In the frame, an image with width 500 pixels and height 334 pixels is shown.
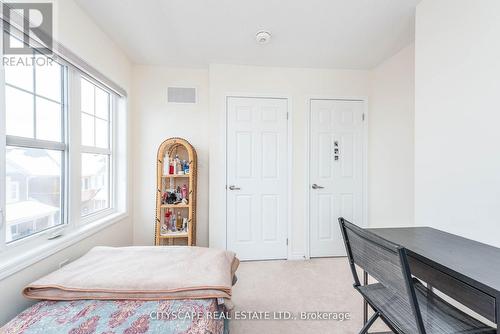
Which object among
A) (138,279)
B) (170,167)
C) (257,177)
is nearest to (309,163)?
(257,177)

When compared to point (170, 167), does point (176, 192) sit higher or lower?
lower

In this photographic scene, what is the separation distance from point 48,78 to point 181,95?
1456mm

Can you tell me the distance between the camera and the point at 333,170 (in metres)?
2.98

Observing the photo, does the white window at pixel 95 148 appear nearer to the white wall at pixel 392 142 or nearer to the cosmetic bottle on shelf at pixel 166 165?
the cosmetic bottle on shelf at pixel 166 165

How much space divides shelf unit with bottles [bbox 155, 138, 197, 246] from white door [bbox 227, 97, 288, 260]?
45cm

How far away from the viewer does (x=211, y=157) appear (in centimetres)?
284

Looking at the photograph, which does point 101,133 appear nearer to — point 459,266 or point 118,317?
point 118,317

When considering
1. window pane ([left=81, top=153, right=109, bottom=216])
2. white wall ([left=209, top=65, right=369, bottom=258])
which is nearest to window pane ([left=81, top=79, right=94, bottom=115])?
window pane ([left=81, top=153, right=109, bottom=216])

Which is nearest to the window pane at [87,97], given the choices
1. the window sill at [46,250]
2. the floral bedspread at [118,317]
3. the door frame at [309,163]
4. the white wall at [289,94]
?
the window sill at [46,250]

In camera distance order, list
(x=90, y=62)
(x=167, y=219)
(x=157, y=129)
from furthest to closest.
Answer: (x=157, y=129) < (x=167, y=219) < (x=90, y=62)

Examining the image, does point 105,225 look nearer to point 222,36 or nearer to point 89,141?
point 89,141

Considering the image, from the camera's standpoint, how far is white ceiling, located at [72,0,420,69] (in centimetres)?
181

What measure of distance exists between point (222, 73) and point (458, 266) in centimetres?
272

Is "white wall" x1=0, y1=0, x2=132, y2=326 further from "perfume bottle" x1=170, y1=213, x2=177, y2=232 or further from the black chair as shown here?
the black chair
